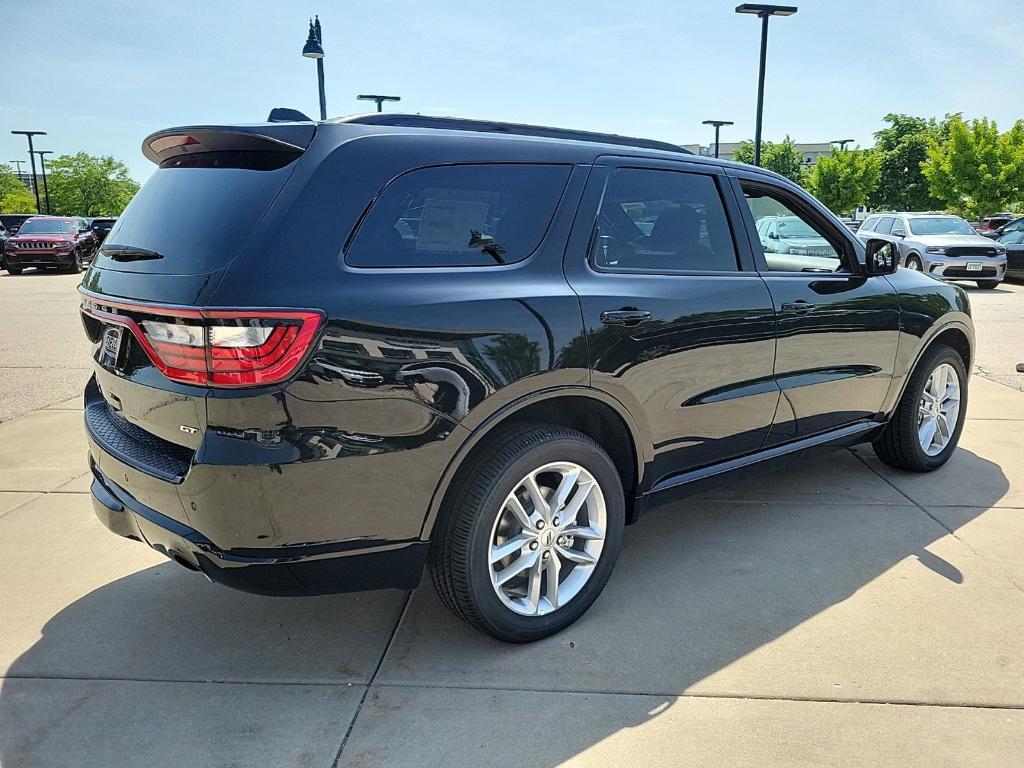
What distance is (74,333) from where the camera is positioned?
37.1 ft

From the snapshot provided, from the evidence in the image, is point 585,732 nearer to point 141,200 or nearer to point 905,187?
point 141,200

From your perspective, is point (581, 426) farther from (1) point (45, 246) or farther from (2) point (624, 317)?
(1) point (45, 246)

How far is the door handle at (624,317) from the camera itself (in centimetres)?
307

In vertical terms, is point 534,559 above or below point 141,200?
below

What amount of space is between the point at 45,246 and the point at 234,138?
24885mm

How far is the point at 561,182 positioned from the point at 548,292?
0.48m

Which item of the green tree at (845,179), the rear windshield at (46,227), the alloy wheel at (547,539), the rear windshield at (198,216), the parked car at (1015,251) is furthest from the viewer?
the green tree at (845,179)

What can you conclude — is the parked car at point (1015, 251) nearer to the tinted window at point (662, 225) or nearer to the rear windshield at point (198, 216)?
the tinted window at point (662, 225)

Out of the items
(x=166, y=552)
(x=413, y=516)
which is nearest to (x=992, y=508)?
(x=413, y=516)

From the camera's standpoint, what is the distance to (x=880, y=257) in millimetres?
4410

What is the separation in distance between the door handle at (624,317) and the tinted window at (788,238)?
1010 mm

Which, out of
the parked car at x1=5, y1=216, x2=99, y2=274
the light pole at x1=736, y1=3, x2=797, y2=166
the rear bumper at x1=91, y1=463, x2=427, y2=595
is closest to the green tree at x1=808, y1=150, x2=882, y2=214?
the light pole at x1=736, y1=3, x2=797, y2=166

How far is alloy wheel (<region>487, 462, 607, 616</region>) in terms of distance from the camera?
116 inches

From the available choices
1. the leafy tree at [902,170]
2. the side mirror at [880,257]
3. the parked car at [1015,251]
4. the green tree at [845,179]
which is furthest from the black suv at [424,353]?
the leafy tree at [902,170]
